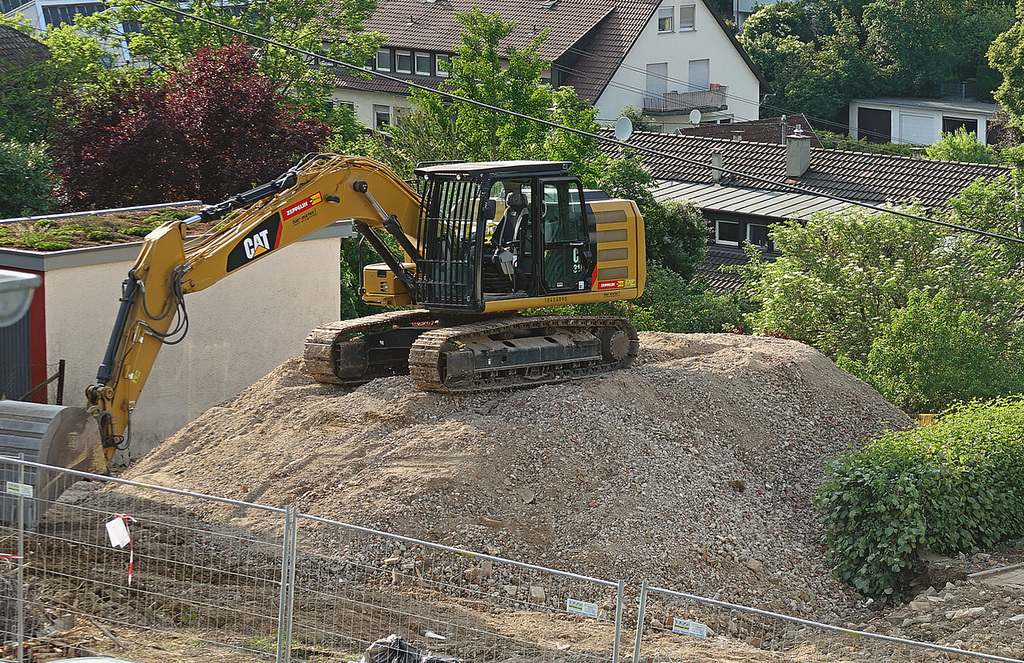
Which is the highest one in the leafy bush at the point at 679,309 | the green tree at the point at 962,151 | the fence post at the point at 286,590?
the green tree at the point at 962,151

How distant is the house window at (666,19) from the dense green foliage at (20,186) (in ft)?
120

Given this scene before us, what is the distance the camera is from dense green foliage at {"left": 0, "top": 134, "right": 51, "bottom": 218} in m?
23.4

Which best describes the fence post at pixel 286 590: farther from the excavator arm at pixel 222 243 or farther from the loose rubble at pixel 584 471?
the excavator arm at pixel 222 243

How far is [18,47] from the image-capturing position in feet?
109

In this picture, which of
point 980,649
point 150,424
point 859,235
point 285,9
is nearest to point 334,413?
point 150,424

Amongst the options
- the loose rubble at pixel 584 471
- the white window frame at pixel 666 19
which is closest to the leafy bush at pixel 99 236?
the loose rubble at pixel 584 471

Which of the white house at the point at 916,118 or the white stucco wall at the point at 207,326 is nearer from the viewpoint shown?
the white stucco wall at the point at 207,326

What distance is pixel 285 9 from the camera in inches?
1438

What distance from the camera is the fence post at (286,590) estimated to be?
25.8 feet

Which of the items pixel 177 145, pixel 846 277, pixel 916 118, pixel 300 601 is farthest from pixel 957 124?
pixel 300 601

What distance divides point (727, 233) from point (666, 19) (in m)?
20.3

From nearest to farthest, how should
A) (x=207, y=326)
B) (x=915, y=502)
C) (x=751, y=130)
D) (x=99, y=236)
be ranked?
1. (x=915, y=502)
2. (x=99, y=236)
3. (x=207, y=326)
4. (x=751, y=130)

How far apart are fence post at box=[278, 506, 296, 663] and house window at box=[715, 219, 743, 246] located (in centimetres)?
3130

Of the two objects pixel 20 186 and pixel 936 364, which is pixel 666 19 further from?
pixel 936 364
